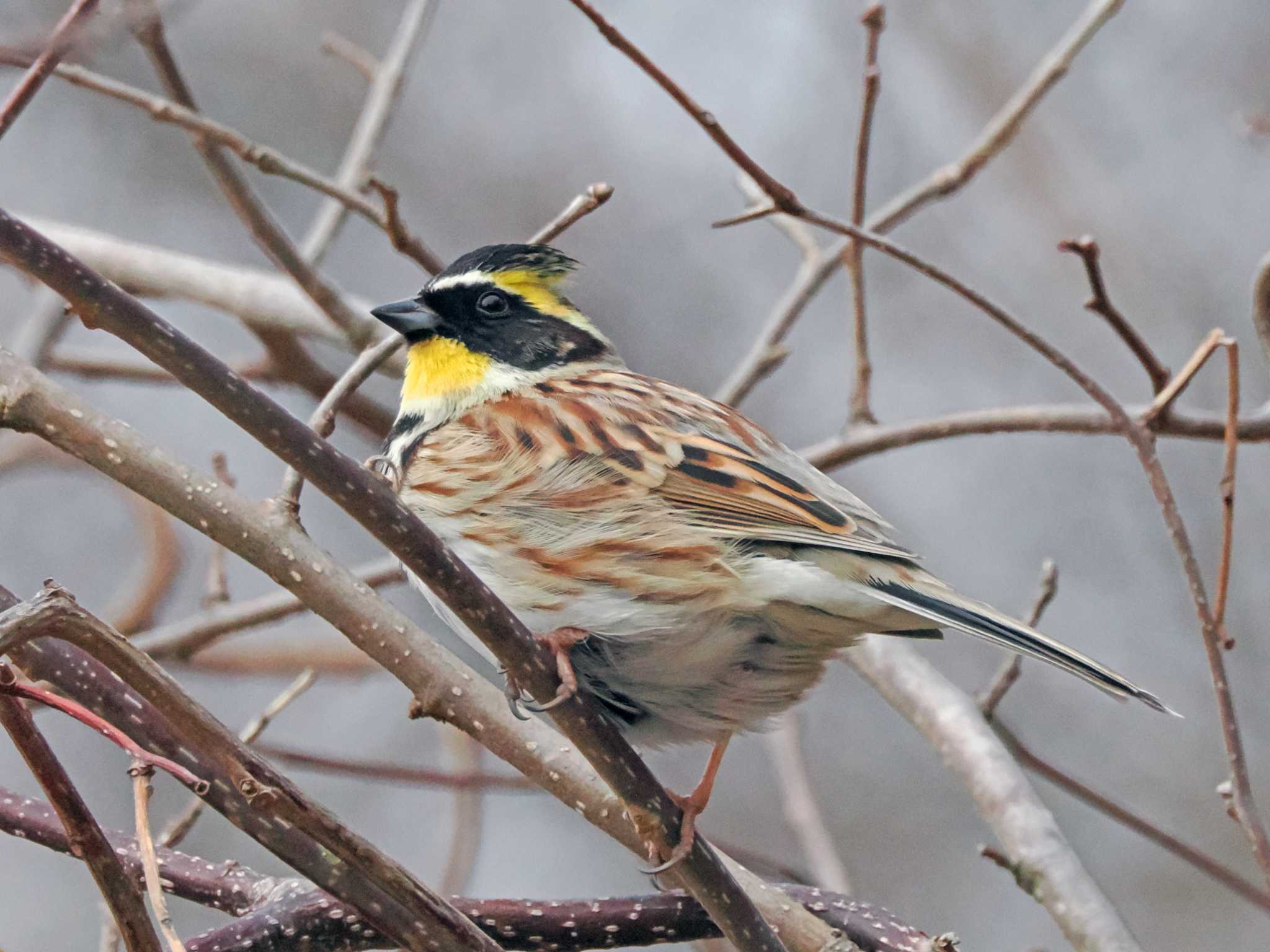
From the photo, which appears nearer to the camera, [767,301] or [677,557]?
[677,557]

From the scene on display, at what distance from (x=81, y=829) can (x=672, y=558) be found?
1.64 meters

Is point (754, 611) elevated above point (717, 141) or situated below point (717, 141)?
below

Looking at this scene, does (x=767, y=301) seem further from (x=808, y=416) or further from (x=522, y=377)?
(x=522, y=377)

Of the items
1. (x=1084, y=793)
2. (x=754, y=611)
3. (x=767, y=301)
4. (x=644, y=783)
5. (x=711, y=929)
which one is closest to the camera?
(x=644, y=783)

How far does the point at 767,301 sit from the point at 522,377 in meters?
6.03

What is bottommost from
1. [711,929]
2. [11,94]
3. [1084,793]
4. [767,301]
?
[711,929]

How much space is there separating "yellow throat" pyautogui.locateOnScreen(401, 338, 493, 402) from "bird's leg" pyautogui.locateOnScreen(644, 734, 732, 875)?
1.28 meters

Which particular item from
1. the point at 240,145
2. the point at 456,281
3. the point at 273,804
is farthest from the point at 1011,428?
the point at 273,804

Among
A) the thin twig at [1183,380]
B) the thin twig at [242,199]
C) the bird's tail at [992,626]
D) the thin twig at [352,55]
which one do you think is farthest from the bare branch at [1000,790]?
the thin twig at [352,55]

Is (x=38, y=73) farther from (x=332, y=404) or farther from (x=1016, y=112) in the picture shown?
(x=1016, y=112)

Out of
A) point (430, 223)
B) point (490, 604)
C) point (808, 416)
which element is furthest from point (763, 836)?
point (490, 604)

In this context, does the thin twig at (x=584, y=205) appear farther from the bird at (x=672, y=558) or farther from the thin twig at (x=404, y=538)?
the thin twig at (x=404, y=538)

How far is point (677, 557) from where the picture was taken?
3.26m

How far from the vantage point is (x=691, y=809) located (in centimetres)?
297
